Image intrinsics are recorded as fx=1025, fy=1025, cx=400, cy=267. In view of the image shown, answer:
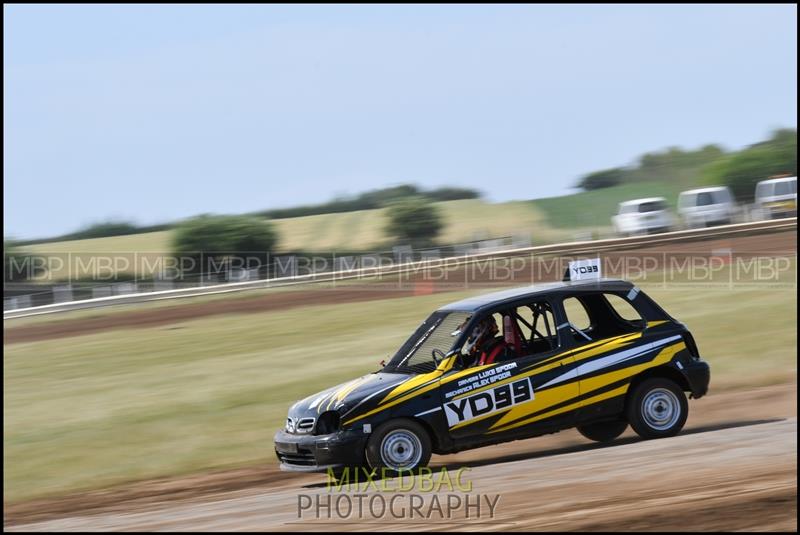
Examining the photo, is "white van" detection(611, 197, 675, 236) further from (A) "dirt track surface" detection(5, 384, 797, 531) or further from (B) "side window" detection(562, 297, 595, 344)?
(B) "side window" detection(562, 297, 595, 344)

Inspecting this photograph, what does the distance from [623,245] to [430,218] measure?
1896 centimetres

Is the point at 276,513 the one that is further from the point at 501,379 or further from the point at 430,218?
the point at 430,218

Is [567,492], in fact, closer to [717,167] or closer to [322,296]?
[322,296]

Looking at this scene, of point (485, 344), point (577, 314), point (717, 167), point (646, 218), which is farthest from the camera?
point (717, 167)

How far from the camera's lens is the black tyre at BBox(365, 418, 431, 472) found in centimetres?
878

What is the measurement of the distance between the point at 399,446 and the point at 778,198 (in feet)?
99.0

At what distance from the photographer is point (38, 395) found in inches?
664

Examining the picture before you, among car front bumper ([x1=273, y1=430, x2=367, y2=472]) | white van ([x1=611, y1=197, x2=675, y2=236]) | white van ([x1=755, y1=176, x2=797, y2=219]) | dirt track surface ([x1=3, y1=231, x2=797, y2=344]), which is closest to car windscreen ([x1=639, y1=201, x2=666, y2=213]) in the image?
white van ([x1=611, y1=197, x2=675, y2=236])

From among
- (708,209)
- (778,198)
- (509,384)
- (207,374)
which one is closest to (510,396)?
(509,384)

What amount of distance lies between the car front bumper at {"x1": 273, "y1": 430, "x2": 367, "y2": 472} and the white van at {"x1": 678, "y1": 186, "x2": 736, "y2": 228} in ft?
102

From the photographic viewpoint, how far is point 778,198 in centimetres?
3572

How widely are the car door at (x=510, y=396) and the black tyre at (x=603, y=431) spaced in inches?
40.7

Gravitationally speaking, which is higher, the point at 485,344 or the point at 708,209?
the point at 708,209

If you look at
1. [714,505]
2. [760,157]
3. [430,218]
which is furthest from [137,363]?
[760,157]
